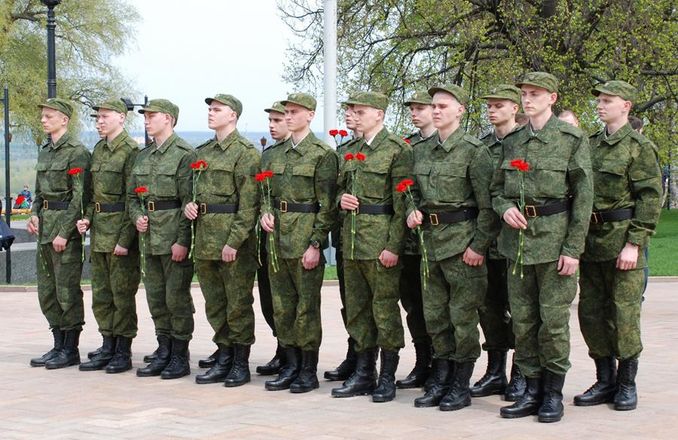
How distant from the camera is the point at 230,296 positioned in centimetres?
950

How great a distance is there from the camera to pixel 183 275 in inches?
386

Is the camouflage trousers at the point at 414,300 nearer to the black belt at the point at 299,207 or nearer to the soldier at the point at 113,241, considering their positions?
the black belt at the point at 299,207

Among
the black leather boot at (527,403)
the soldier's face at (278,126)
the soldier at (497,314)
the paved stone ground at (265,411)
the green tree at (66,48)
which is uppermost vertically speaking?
the green tree at (66,48)

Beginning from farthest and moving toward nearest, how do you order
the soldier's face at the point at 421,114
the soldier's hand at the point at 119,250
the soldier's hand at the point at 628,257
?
1. the soldier's hand at the point at 119,250
2. the soldier's face at the point at 421,114
3. the soldier's hand at the point at 628,257

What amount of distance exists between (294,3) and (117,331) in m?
17.5

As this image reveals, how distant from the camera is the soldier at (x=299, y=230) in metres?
9.06

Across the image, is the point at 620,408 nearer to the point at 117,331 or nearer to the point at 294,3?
the point at 117,331

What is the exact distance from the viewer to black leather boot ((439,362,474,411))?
8258 millimetres

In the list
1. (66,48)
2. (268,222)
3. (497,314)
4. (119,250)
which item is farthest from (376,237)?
(66,48)

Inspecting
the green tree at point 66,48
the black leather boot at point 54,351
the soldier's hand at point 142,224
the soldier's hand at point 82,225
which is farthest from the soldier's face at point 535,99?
the green tree at point 66,48

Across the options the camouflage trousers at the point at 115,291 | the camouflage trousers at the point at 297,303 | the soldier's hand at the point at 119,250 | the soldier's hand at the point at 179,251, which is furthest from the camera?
the camouflage trousers at the point at 115,291

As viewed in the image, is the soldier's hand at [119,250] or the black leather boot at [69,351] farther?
the black leather boot at [69,351]

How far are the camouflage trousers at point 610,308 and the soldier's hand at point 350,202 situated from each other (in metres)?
1.62

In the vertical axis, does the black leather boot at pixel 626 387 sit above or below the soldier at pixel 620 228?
below
